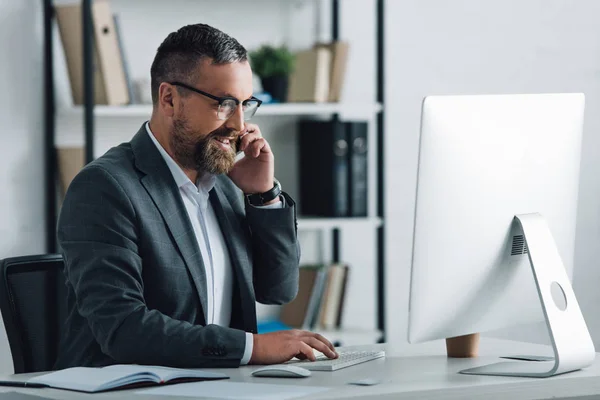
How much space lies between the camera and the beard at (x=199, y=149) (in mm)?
1951

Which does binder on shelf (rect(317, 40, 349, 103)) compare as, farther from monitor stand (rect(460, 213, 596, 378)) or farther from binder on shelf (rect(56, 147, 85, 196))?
monitor stand (rect(460, 213, 596, 378))

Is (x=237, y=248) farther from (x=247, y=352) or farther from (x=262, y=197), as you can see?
(x=247, y=352)

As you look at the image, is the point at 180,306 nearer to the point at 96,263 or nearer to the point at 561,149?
the point at 96,263

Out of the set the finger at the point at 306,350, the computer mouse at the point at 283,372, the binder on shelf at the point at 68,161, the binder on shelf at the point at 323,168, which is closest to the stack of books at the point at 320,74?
the binder on shelf at the point at 323,168

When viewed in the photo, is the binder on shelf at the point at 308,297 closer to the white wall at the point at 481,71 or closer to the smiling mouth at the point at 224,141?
the white wall at the point at 481,71

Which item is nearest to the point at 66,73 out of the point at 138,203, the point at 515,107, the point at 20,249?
the point at 20,249

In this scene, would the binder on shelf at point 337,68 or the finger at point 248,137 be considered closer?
the finger at point 248,137

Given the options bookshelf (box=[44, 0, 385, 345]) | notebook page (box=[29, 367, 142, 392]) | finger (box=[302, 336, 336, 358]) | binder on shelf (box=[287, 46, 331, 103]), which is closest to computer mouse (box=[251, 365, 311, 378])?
finger (box=[302, 336, 336, 358])

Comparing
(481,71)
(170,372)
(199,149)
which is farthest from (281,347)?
(481,71)

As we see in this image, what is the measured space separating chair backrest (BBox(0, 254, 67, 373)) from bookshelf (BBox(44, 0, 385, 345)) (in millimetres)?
1057

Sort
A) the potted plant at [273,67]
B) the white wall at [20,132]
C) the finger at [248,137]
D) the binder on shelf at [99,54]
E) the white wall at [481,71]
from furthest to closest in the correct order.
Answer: the white wall at [481,71] < the potted plant at [273,67] < the white wall at [20,132] < the binder on shelf at [99,54] < the finger at [248,137]

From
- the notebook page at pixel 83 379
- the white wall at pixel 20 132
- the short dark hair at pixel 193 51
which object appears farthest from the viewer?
the white wall at pixel 20 132

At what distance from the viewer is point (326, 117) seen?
3562 mm

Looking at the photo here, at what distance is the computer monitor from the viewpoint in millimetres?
1504
